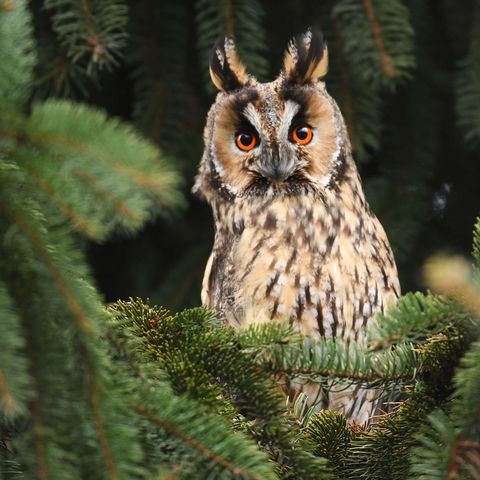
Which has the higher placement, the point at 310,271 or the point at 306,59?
the point at 306,59

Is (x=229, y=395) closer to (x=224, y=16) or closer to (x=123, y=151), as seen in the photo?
(x=123, y=151)

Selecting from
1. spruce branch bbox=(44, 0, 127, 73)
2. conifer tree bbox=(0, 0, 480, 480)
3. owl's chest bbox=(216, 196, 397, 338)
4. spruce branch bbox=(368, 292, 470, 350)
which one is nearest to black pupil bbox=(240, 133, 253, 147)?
owl's chest bbox=(216, 196, 397, 338)

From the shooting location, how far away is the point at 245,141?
2.68 meters

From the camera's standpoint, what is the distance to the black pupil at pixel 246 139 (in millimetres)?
2666

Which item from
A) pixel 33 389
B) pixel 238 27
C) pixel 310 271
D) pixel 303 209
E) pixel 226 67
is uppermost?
pixel 238 27

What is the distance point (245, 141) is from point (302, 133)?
0.18 m

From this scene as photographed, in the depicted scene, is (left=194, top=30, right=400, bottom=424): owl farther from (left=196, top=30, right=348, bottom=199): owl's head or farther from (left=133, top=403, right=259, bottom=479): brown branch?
(left=133, top=403, right=259, bottom=479): brown branch

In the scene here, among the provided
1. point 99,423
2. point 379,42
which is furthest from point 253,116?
point 99,423

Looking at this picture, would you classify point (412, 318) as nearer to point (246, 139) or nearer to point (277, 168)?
point (277, 168)

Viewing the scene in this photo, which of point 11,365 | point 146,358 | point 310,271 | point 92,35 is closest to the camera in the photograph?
point 11,365

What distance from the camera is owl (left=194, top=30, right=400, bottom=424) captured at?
7.94ft

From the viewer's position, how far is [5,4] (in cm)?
115

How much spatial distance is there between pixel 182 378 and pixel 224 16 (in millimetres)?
1536

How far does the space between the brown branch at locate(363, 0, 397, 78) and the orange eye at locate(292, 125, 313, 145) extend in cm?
30
